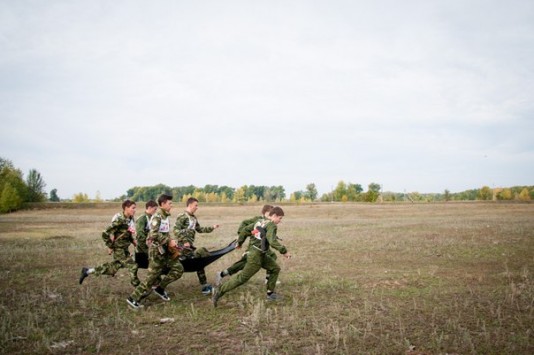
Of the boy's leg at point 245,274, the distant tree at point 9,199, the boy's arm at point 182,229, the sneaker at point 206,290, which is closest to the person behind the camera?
the boy's leg at point 245,274

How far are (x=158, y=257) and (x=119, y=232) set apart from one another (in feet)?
5.96

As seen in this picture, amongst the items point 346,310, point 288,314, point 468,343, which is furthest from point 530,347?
point 288,314

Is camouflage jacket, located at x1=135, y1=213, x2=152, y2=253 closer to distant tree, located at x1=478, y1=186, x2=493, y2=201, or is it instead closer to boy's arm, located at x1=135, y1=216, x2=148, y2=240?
boy's arm, located at x1=135, y1=216, x2=148, y2=240

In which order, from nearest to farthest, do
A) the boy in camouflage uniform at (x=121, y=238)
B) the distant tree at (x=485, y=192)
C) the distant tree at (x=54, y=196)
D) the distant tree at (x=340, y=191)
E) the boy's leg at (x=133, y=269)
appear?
the boy's leg at (x=133, y=269), the boy in camouflage uniform at (x=121, y=238), the distant tree at (x=485, y=192), the distant tree at (x=340, y=191), the distant tree at (x=54, y=196)

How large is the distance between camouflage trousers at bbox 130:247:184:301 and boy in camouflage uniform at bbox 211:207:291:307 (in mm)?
1172

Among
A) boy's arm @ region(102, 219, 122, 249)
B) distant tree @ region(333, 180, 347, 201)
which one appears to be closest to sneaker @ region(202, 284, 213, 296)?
boy's arm @ region(102, 219, 122, 249)

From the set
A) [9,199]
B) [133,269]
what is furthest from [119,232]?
[9,199]

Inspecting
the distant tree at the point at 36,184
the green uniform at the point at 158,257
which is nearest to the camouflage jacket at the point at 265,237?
the green uniform at the point at 158,257

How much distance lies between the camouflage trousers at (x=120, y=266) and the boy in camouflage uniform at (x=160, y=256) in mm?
823

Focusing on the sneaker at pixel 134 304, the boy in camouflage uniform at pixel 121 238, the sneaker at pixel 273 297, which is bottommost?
the sneaker at pixel 273 297

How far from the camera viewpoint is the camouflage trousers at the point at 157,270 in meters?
8.43

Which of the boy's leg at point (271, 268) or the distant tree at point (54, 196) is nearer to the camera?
the boy's leg at point (271, 268)

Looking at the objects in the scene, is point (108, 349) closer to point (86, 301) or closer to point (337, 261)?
point (86, 301)

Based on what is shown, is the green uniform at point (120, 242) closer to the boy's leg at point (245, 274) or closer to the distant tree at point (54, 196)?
the boy's leg at point (245, 274)
